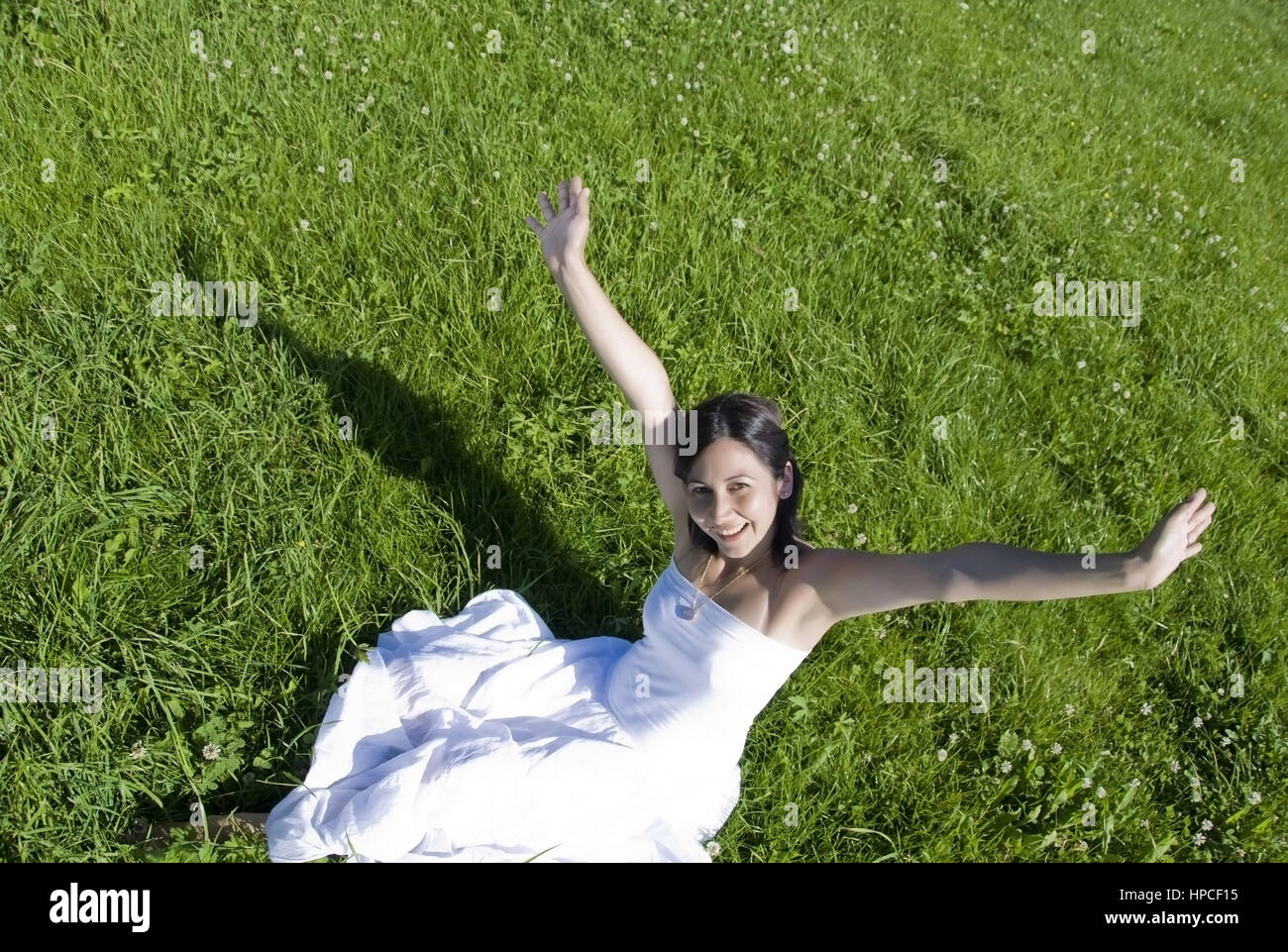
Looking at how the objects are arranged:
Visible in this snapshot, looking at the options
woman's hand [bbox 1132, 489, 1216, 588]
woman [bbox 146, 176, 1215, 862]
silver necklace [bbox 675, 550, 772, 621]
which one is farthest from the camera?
silver necklace [bbox 675, 550, 772, 621]

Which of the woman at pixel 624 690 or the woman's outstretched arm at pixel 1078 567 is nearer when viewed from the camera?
the woman's outstretched arm at pixel 1078 567

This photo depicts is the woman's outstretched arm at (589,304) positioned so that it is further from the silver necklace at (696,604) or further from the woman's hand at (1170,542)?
the woman's hand at (1170,542)

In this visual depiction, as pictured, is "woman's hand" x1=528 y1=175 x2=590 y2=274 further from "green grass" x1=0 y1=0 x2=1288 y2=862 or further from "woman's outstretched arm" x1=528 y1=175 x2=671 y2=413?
"green grass" x1=0 y1=0 x2=1288 y2=862

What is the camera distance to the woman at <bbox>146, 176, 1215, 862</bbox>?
3053mm

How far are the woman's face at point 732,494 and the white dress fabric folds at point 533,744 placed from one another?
281 mm

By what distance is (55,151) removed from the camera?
4.52 meters

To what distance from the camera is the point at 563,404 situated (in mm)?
4605

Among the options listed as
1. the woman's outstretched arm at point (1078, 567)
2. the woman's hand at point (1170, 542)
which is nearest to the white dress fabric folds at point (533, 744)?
the woman's outstretched arm at point (1078, 567)

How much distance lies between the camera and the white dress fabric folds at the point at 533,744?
10.1ft

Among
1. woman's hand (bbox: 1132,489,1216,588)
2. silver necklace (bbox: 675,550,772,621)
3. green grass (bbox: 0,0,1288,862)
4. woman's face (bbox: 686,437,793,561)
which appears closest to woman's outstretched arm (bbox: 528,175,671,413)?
woman's face (bbox: 686,437,793,561)

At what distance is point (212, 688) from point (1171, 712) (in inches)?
173

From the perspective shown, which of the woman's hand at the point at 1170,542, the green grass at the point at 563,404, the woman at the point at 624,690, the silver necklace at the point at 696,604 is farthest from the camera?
the green grass at the point at 563,404

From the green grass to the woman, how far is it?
352 mm
